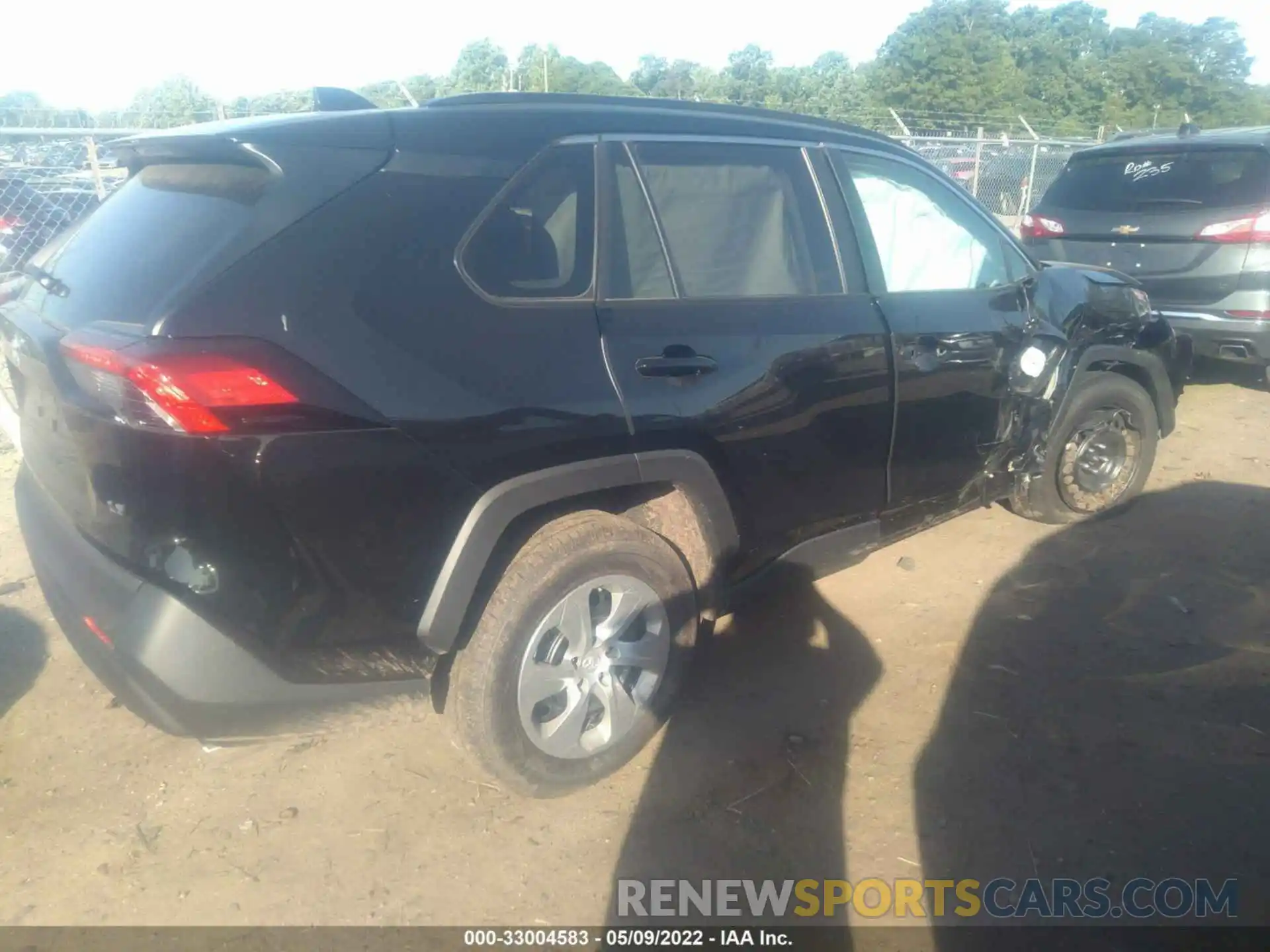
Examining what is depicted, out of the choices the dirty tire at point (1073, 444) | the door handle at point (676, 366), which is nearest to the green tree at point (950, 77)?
the dirty tire at point (1073, 444)

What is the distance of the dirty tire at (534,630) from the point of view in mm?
2602

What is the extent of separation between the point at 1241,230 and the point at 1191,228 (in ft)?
0.97

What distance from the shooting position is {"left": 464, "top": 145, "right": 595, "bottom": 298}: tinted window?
2.48 meters

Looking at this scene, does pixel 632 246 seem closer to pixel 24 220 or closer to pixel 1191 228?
pixel 1191 228

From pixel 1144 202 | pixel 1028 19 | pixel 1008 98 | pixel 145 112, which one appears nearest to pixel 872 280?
pixel 1144 202

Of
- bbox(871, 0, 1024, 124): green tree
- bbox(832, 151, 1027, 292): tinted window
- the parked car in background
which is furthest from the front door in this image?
bbox(871, 0, 1024, 124): green tree

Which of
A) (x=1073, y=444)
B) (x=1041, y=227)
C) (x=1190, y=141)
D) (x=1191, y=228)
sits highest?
(x=1190, y=141)

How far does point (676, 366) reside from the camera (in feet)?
9.02

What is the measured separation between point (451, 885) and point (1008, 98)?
47249mm

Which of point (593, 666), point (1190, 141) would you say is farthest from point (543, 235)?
point (1190, 141)

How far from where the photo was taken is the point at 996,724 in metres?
3.25

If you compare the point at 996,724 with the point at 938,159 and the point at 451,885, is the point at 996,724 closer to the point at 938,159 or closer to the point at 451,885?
the point at 451,885

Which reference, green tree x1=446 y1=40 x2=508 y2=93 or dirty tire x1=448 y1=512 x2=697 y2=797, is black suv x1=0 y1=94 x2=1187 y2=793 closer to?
dirty tire x1=448 y1=512 x2=697 y2=797

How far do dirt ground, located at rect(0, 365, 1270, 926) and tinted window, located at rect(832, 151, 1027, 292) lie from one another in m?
1.40
